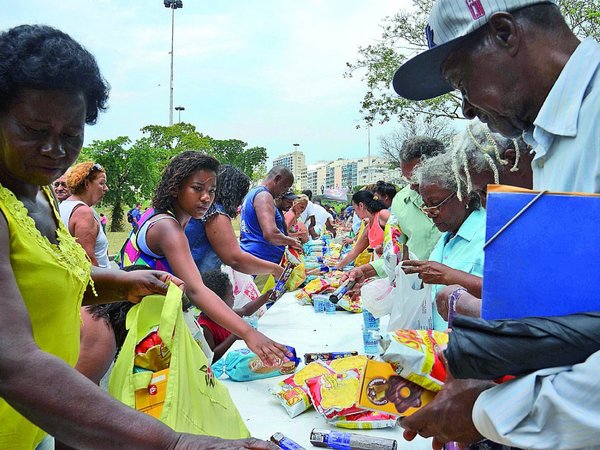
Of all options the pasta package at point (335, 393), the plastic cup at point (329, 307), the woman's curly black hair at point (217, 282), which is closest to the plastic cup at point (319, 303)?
the plastic cup at point (329, 307)

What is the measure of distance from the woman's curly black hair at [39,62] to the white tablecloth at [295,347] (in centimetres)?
140

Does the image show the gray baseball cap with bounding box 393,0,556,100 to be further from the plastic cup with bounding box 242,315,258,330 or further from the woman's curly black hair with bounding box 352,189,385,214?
the woman's curly black hair with bounding box 352,189,385,214

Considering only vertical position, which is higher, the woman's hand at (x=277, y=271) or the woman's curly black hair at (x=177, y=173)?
the woman's curly black hair at (x=177, y=173)

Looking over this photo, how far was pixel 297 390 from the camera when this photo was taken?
2.04m

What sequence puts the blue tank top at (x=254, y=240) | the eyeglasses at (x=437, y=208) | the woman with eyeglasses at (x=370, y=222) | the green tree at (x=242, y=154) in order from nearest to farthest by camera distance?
the eyeglasses at (x=437, y=208)
the blue tank top at (x=254, y=240)
the woman with eyeglasses at (x=370, y=222)
the green tree at (x=242, y=154)

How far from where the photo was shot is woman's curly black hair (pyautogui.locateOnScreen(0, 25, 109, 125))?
3.47 feet

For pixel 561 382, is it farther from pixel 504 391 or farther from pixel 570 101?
pixel 570 101

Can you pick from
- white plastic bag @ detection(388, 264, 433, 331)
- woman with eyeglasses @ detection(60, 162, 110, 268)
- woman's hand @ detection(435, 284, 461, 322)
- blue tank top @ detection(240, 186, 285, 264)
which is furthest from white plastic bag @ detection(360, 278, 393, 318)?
woman with eyeglasses @ detection(60, 162, 110, 268)

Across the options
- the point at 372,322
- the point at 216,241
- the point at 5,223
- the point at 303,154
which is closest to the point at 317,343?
the point at 372,322

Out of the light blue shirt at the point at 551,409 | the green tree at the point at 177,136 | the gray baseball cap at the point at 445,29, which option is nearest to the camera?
the light blue shirt at the point at 551,409

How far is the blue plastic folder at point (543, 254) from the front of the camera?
697 millimetres

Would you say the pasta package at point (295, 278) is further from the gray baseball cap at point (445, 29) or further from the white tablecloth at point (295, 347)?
the gray baseball cap at point (445, 29)

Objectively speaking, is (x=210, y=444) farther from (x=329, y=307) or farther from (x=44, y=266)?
(x=329, y=307)

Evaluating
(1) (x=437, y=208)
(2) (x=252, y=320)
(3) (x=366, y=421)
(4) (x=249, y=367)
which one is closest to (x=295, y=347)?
(2) (x=252, y=320)
